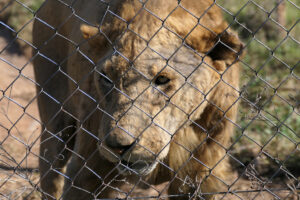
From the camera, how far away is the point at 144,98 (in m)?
2.81

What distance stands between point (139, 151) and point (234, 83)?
1.06 metres

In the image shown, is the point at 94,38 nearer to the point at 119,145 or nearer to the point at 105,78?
the point at 105,78

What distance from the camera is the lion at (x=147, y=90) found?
2711 millimetres

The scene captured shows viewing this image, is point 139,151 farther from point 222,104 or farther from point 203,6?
point 203,6

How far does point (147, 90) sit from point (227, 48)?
24.8 inches

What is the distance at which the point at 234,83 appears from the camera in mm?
3410

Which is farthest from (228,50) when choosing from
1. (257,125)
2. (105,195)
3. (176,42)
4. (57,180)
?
(257,125)

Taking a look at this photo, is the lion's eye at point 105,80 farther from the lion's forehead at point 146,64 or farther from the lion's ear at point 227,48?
the lion's ear at point 227,48

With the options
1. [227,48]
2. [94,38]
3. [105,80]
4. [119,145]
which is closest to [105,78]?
[105,80]

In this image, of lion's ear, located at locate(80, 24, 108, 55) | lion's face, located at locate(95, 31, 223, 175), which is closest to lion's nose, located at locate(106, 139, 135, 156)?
lion's face, located at locate(95, 31, 223, 175)

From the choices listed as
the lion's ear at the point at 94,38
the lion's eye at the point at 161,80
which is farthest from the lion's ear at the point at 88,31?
the lion's eye at the point at 161,80

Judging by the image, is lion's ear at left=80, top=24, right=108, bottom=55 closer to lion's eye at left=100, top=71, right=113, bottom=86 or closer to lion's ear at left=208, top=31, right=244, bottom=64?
lion's eye at left=100, top=71, right=113, bottom=86

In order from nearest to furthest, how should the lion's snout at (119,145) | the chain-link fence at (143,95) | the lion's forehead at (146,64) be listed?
the lion's snout at (119,145)
the chain-link fence at (143,95)
the lion's forehead at (146,64)

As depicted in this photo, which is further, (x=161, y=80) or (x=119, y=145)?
(x=161, y=80)
